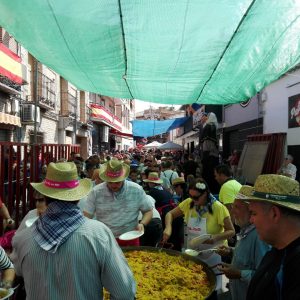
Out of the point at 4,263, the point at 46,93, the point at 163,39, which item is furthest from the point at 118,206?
the point at 46,93

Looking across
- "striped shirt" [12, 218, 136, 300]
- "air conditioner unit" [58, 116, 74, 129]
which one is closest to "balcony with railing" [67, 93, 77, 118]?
"air conditioner unit" [58, 116, 74, 129]

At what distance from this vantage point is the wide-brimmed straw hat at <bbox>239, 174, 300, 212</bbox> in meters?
1.73

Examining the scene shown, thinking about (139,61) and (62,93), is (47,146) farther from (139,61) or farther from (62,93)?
(62,93)

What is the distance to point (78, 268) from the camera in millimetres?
1997

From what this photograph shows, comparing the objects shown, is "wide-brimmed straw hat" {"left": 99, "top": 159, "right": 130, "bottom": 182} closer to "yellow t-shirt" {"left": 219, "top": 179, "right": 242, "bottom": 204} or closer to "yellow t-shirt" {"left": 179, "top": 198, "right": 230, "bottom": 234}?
"yellow t-shirt" {"left": 179, "top": 198, "right": 230, "bottom": 234}

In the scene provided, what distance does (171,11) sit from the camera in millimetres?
3148

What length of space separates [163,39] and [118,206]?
197cm

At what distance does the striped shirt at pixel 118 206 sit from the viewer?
4160mm

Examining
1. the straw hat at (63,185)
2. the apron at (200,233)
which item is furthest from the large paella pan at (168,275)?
the straw hat at (63,185)

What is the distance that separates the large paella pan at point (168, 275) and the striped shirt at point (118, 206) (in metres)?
0.46

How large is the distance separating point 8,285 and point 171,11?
2640mm

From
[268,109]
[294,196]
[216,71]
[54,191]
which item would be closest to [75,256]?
[54,191]

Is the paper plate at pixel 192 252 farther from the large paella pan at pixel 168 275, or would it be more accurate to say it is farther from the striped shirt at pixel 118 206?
the striped shirt at pixel 118 206

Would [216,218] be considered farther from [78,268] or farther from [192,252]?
[78,268]
